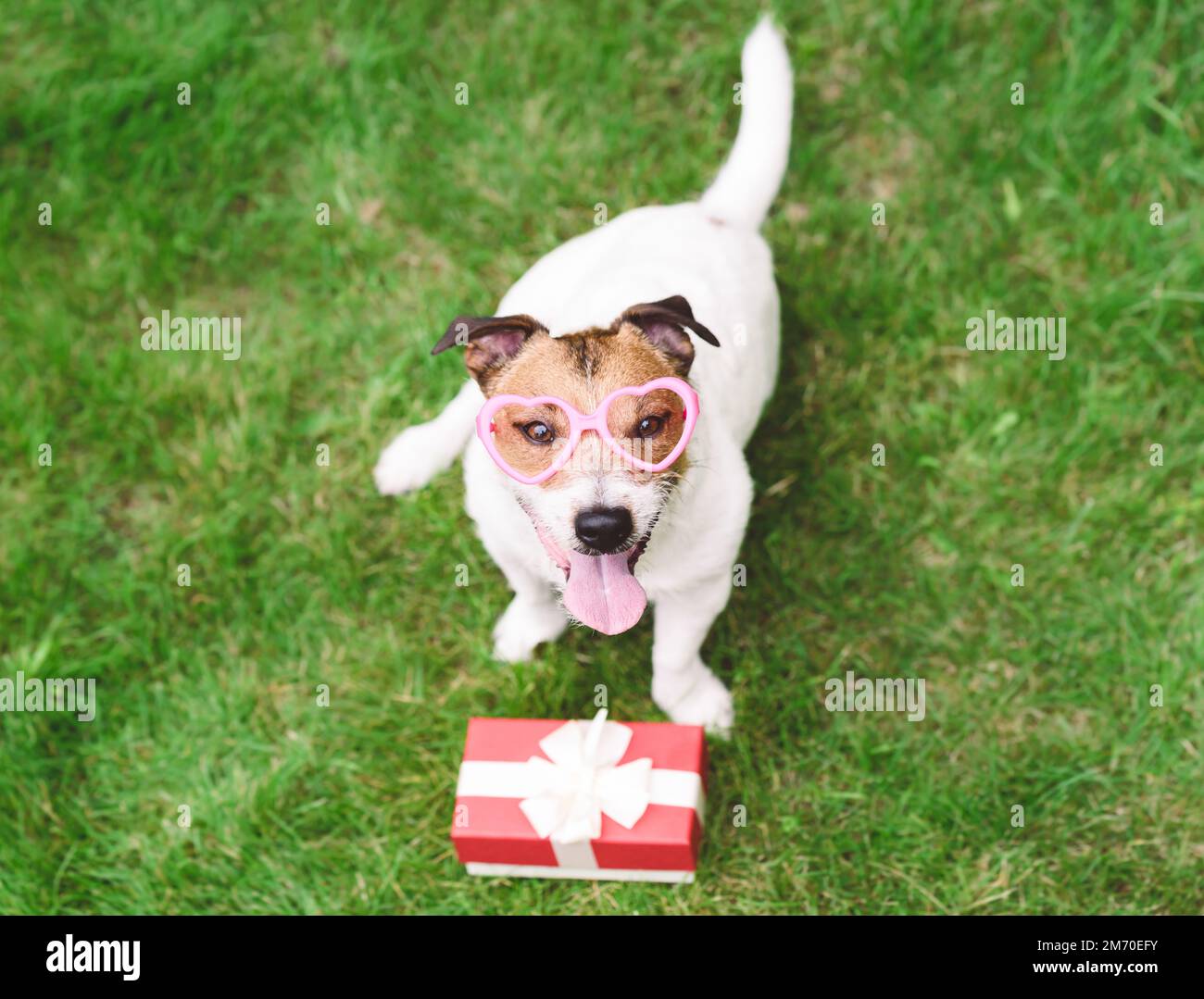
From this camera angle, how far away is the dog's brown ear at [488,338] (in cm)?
356

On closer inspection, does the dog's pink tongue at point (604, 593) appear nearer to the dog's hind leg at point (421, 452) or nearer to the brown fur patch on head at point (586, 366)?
the brown fur patch on head at point (586, 366)

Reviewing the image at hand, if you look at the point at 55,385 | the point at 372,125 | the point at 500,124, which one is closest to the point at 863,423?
the point at 500,124

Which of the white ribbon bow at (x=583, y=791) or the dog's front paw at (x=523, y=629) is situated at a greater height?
the dog's front paw at (x=523, y=629)

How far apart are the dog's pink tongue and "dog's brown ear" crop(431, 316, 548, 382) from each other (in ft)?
2.12

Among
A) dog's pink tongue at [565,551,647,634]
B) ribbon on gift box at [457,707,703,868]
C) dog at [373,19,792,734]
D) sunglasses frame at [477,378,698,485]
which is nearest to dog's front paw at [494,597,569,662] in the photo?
dog at [373,19,792,734]

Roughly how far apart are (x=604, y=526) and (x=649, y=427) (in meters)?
0.32

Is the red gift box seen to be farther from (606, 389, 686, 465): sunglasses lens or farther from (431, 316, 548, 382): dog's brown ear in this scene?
(431, 316, 548, 382): dog's brown ear

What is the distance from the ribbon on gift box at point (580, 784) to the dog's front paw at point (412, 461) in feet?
4.13

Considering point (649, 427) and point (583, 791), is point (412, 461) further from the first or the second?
point (649, 427)

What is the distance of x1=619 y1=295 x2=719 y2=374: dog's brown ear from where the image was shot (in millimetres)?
3521

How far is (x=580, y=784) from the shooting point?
4156mm

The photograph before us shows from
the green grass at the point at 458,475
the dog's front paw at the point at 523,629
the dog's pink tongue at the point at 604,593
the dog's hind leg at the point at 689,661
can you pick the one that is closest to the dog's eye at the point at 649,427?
the dog's pink tongue at the point at 604,593

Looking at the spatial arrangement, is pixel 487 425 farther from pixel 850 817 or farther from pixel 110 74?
pixel 110 74

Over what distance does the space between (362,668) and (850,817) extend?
6.46ft
